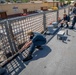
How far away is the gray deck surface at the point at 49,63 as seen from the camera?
3.26 metres

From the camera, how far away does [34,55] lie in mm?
4262

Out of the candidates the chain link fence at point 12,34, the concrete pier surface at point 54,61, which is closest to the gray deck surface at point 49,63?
the concrete pier surface at point 54,61

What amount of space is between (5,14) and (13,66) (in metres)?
24.9

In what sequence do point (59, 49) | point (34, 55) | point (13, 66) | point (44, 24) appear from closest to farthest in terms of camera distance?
point (13, 66), point (34, 55), point (59, 49), point (44, 24)

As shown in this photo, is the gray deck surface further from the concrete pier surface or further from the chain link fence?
the chain link fence

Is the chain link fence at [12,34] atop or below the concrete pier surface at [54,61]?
atop

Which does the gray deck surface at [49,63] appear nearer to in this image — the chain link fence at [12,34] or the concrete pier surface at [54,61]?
the concrete pier surface at [54,61]

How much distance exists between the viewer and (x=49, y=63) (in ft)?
12.0

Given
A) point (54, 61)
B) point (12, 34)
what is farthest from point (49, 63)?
point (12, 34)

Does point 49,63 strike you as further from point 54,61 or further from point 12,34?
point 12,34

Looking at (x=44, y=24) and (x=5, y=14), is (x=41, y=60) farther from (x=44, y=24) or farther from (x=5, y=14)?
(x=5, y=14)

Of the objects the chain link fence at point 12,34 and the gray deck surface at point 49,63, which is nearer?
the gray deck surface at point 49,63

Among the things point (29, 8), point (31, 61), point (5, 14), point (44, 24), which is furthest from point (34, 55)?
point (29, 8)

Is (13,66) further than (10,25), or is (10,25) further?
(10,25)
